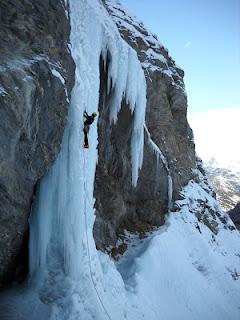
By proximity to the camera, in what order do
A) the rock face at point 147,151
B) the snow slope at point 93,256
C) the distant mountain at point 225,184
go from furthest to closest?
the distant mountain at point 225,184
the rock face at point 147,151
the snow slope at point 93,256

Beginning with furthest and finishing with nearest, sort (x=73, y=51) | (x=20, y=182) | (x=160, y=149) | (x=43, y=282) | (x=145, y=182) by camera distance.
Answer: (x=160, y=149)
(x=145, y=182)
(x=73, y=51)
(x=43, y=282)
(x=20, y=182)

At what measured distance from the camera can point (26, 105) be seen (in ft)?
19.9

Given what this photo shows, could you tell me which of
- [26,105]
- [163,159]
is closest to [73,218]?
[26,105]

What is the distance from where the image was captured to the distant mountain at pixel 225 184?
95.5 metres

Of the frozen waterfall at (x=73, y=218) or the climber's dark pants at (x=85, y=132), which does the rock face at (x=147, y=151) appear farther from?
the climber's dark pants at (x=85, y=132)

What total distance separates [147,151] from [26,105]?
1028cm

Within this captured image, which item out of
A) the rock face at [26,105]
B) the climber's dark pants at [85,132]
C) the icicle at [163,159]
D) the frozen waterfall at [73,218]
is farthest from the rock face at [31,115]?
the icicle at [163,159]

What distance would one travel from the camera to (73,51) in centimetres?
821

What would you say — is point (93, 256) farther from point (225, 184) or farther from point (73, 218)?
point (225, 184)

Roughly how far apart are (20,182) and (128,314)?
477 centimetres

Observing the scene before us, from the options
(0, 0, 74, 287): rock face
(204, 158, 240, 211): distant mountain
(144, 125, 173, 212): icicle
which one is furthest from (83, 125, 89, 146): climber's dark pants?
(204, 158, 240, 211): distant mountain

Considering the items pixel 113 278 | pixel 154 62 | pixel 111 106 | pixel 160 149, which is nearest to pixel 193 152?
pixel 160 149

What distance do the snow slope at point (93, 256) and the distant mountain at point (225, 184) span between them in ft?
251

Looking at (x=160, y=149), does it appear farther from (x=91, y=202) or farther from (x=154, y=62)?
(x=91, y=202)
